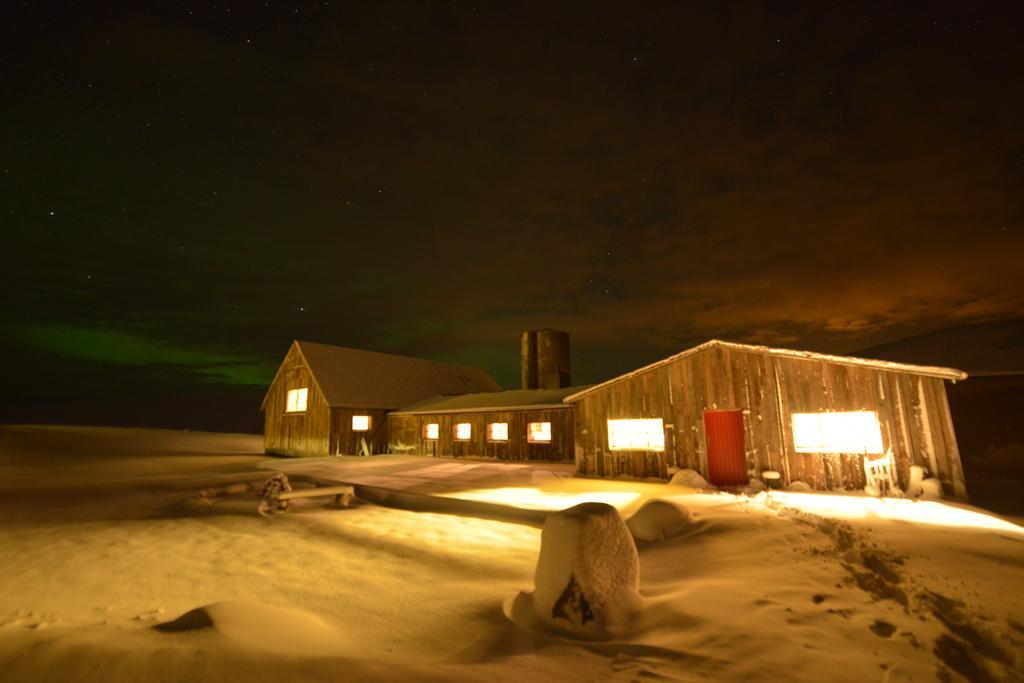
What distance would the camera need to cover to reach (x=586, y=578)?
475 cm

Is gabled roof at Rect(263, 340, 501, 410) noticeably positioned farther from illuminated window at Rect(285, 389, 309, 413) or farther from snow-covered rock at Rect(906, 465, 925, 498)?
snow-covered rock at Rect(906, 465, 925, 498)

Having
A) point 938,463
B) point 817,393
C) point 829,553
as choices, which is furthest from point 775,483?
point 829,553

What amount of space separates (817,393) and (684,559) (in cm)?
892

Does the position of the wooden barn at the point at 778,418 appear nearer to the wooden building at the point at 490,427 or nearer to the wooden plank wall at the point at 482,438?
the wooden plank wall at the point at 482,438

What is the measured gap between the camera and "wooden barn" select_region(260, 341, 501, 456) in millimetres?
28031

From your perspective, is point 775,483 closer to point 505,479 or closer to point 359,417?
point 505,479

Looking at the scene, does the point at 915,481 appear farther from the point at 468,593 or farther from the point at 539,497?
the point at 468,593

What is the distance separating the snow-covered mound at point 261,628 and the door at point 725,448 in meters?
12.7

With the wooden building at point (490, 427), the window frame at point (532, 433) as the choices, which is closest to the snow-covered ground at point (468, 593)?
the wooden building at point (490, 427)

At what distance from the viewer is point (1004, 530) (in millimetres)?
7680

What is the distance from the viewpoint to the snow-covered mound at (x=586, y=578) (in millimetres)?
4656

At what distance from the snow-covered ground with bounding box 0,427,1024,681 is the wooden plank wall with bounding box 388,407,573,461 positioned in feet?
34.4

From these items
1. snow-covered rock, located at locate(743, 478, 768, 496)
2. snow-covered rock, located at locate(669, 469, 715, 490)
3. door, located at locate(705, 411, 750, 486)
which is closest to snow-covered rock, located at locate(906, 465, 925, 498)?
snow-covered rock, located at locate(743, 478, 768, 496)


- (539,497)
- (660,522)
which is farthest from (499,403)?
(660,522)
